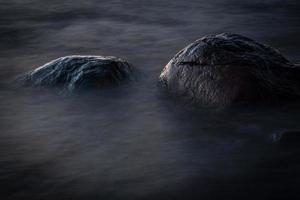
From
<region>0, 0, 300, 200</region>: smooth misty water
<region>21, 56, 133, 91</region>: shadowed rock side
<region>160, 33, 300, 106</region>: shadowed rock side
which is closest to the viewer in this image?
<region>0, 0, 300, 200</region>: smooth misty water

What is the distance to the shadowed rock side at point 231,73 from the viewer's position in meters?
5.09

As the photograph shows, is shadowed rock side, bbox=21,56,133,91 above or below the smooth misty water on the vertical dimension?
above

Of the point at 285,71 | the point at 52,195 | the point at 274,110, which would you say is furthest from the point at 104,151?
the point at 285,71

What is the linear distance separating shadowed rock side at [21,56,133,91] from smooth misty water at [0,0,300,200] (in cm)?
14

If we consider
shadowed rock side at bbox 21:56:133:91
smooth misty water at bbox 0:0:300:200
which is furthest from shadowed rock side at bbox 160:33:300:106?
shadowed rock side at bbox 21:56:133:91

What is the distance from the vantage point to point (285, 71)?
17.5 ft

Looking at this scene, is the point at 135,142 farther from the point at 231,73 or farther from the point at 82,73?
the point at 82,73

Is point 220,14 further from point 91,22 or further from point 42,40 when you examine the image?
point 42,40

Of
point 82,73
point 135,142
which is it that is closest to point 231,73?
point 135,142

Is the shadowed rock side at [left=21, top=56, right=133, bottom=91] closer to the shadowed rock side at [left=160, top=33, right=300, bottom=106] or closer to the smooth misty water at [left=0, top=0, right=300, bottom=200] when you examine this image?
the smooth misty water at [left=0, top=0, right=300, bottom=200]

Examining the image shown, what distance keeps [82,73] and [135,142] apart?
1474mm

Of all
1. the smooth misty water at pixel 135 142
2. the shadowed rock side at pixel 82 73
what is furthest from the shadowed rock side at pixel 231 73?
the shadowed rock side at pixel 82 73

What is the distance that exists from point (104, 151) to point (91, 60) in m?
1.72

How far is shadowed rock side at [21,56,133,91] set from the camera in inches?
231
